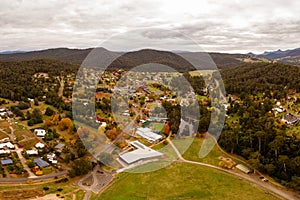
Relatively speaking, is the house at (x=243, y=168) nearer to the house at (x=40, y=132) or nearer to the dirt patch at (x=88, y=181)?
the dirt patch at (x=88, y=181)

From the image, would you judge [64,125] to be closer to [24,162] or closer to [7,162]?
[24,162]

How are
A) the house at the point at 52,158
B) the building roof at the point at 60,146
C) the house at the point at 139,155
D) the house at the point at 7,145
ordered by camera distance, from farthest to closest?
1. the building roof at the point at 60,146
2. the house at the point at 7,145
3. the house at the point at 139,155
4. the house at the point at 52,158

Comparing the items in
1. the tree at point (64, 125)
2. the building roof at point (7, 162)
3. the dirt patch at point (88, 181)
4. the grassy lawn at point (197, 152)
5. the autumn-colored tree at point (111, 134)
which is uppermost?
the tree at point (64, 125)

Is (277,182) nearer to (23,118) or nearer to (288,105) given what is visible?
(288,105)

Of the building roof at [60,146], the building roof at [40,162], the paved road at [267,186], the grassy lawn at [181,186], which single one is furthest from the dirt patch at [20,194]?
the paved road at [267,186]

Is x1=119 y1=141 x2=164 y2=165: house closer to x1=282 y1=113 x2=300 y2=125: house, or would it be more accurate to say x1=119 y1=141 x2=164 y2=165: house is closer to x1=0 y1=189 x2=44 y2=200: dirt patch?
x1=0 y1=189 x2=44 y2=200: dirt patch

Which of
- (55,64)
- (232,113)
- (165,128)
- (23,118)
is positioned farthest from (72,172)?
(55,64)
